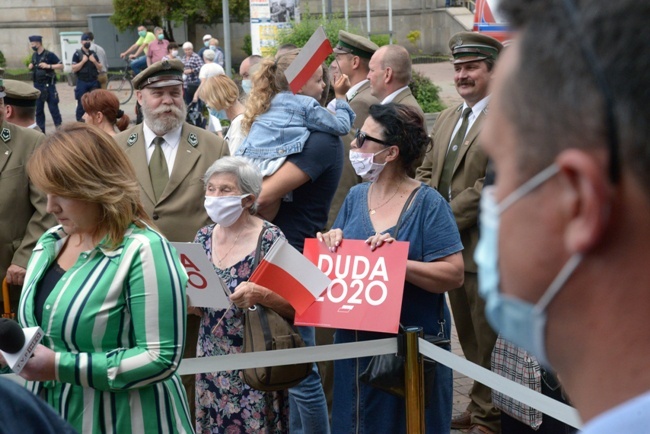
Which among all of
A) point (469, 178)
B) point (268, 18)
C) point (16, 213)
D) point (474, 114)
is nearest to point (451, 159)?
point (469, 178)

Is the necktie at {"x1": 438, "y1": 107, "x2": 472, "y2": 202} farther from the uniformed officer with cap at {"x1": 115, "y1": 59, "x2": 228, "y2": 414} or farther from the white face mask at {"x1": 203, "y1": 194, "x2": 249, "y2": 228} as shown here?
the white face mask at {"x1": 203, "y1": 194, "x2": 249, "y2": 228}

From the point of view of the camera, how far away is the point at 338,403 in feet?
15.2

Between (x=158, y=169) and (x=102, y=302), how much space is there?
8.07ft

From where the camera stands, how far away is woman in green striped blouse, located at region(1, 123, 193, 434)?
3027 mm

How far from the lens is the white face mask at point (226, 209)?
4.70m

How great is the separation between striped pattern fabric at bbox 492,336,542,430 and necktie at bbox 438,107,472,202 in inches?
54.4

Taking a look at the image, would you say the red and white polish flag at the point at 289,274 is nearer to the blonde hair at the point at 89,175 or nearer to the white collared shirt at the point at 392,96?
the blonde hair at the point at 89,175

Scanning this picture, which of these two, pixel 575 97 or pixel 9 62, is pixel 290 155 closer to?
pixel 575 97

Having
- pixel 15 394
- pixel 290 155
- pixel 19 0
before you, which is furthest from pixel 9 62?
pixel 15 394

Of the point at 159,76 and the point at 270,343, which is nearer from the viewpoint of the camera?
the point at 270,343

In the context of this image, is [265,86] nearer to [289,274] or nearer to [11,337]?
[289,274]

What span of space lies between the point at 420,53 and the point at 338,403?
3435 centimetres

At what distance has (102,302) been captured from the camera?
304 cm

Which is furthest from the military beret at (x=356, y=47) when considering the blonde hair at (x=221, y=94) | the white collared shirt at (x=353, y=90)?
the blonde hair at (x=221, y=94)
